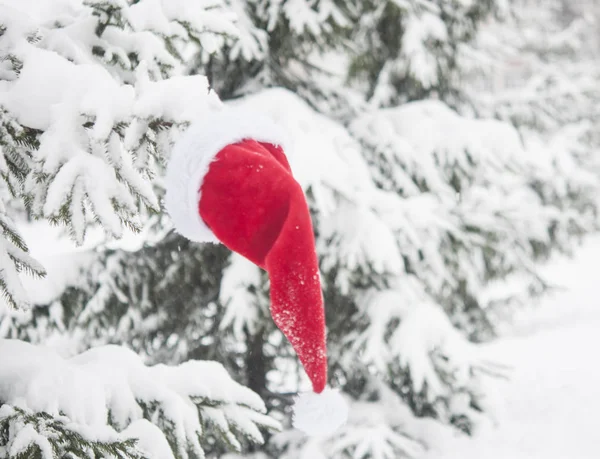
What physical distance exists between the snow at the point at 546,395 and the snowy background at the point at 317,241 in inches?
1.1

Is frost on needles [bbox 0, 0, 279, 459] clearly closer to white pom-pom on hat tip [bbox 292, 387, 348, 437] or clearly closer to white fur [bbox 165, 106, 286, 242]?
white fur [bbox 165, 106, 286, 242]

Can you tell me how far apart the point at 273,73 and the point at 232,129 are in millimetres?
2501

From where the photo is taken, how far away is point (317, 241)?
10.5ft

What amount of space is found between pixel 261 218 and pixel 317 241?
6.51 ft

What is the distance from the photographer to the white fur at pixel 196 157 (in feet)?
4.20

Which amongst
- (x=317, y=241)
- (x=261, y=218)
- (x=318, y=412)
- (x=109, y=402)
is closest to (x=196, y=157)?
(x=261, y=218)

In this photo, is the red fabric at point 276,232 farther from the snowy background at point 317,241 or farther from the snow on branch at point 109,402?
the snow on branch at point 109,402

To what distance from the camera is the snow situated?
388 centimetres

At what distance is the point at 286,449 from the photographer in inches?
144

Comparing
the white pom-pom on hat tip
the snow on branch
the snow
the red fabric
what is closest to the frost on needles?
the snow on branch

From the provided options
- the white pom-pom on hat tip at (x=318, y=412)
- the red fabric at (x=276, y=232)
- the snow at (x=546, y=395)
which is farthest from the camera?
the snow at (x=546, y=395)

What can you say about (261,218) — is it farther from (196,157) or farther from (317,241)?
(317,241)

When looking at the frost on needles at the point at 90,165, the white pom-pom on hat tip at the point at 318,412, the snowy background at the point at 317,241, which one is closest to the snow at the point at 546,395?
the snowy background at the point at 317,241

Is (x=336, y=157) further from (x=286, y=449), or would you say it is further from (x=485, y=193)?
(x=286, y=449)
